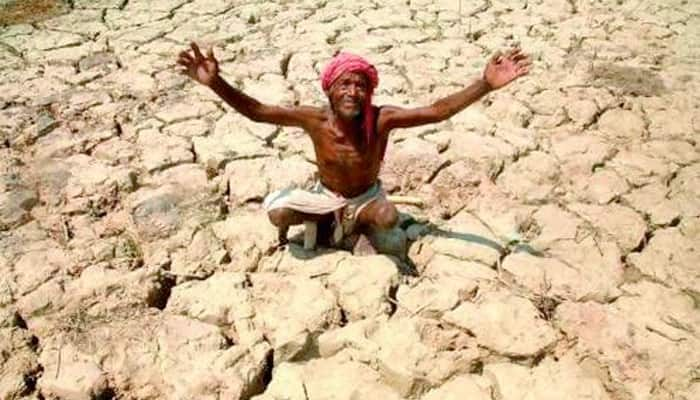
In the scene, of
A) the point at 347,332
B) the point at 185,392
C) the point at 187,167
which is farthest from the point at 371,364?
the point at 187,167

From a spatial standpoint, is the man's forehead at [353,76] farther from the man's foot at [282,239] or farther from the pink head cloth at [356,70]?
the man's foot at [282,239]

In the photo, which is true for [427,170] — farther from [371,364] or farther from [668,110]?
[668,110]

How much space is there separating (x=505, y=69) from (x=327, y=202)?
754 millimetres

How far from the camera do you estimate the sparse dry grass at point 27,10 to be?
14.8 feet

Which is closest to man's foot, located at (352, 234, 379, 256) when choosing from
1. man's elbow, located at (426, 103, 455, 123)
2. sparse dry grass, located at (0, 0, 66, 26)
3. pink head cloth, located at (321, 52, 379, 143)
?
pink head cloth, located at (321, 52, 379, 143)

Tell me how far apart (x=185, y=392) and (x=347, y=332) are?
0.51 m

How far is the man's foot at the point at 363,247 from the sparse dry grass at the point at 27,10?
10.6 feet

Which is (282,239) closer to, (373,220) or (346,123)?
(373,220)

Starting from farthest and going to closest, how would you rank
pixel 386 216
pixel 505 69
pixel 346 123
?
pixel 386 216
pixel 346 123
pixel 505 69

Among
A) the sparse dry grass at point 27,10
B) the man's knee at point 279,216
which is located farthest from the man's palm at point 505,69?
the sparse dry grass at point 27,10

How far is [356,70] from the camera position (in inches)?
86.1

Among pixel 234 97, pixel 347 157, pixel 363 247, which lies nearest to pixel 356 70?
pixel 347 157

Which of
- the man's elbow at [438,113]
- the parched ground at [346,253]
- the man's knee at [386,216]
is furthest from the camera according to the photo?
the man's knee at [386,216]

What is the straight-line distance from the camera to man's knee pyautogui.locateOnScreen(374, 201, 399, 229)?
93.1 inches
